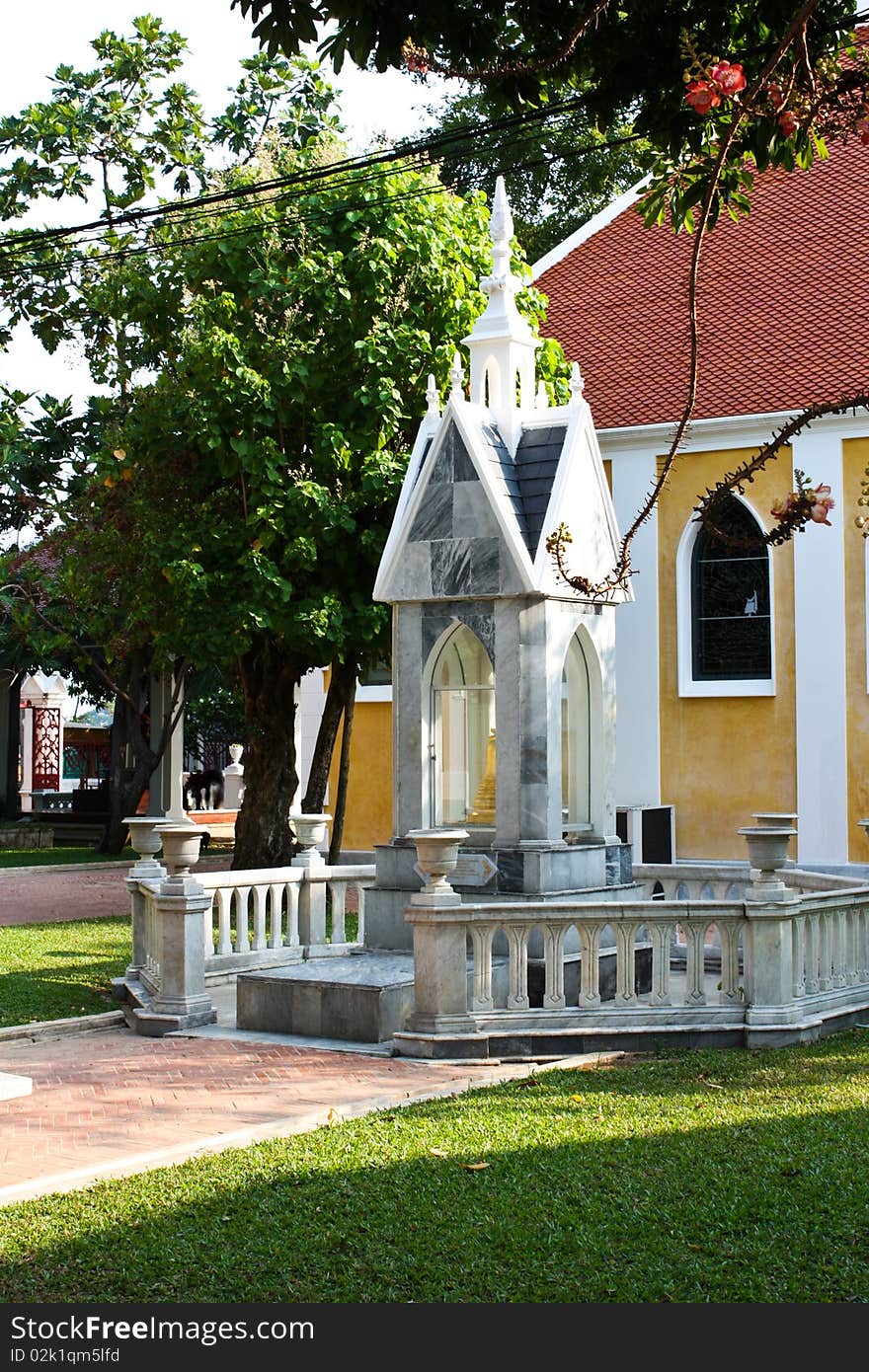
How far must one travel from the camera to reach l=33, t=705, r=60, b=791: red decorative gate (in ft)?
141

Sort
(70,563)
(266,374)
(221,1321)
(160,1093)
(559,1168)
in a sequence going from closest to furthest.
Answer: (221,1321), (559,1168), (160,1093), (266,374), (70,563)

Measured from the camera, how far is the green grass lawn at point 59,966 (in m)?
13.6

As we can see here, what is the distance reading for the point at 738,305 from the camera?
24141mm

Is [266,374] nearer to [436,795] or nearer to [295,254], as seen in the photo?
[295,254]

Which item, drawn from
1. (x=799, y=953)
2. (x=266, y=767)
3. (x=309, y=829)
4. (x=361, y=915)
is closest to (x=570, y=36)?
(x=799, y=953)

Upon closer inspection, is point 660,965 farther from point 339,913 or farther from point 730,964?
point 339,913

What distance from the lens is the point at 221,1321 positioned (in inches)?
213

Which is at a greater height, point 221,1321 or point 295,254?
point 295,254

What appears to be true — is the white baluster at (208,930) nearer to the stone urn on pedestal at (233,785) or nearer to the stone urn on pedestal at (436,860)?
the stone urn on pedestal at (436,860)

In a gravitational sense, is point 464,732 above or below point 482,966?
above

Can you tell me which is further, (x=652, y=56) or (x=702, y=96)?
(x=652, y=56)

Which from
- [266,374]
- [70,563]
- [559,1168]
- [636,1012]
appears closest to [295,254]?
[266,374]

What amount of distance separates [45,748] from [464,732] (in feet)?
106

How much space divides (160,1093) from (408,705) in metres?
4.34
